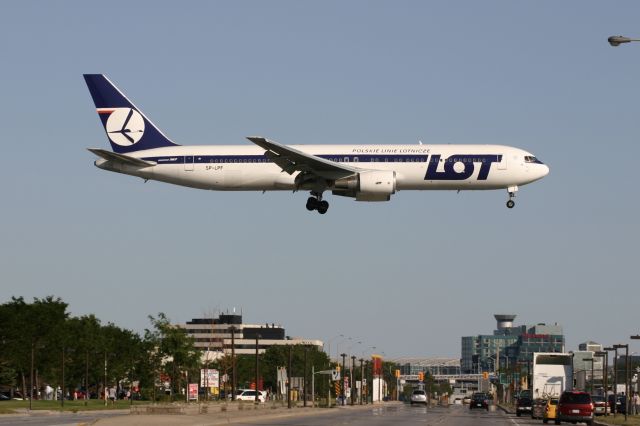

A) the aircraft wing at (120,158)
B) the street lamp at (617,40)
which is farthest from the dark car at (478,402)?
the street lamp at (617,40)

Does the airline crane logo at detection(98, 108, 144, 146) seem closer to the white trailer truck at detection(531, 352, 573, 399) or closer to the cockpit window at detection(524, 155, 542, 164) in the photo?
the cockpit window at detection(524, 155, 542, 164)

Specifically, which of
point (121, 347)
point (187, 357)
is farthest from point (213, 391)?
point (187, 357)

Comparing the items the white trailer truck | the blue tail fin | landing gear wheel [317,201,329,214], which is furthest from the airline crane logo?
the white trailer truck

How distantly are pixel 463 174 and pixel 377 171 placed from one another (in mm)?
5297

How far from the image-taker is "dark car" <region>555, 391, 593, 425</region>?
6091 cm

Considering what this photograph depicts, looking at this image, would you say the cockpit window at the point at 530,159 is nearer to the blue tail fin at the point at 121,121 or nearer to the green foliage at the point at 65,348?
the blue tail fin at the point at 121,121

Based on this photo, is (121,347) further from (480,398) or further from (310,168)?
(310,168)

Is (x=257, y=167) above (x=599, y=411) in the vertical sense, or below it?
above

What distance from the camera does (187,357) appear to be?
103188 millimetres

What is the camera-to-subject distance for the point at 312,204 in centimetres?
6675

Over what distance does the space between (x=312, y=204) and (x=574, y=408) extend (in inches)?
757

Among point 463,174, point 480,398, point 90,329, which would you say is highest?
point 463,174

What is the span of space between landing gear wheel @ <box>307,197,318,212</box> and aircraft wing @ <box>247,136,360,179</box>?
8.49 feet

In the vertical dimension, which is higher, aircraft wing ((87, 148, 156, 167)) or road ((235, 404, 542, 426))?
aircraft wing ((87, 148, 156, 167))
